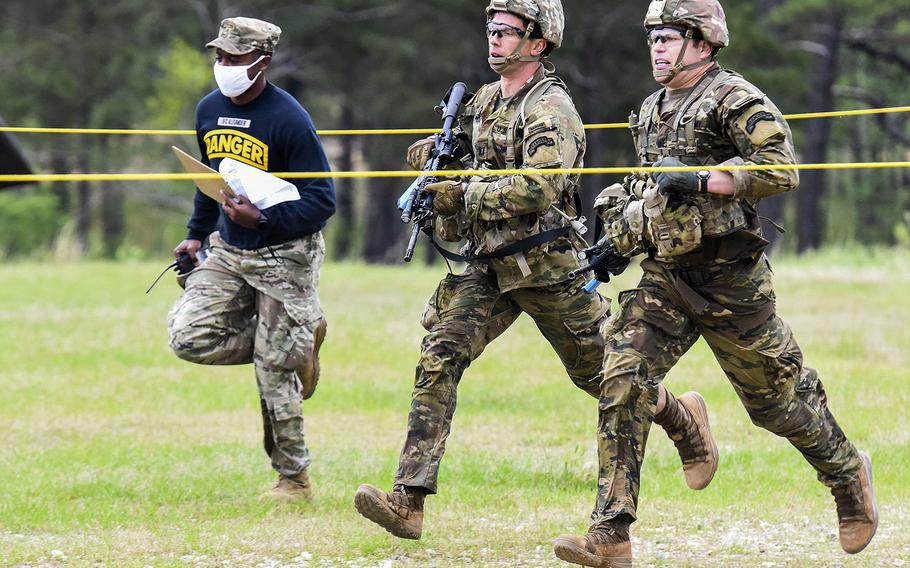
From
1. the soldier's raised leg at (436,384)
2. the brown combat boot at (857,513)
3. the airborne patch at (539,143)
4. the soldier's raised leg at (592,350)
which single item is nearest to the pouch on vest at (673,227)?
the airborne patch at (539,143)

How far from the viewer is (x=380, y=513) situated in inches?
239

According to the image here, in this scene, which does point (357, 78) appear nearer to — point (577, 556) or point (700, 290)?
point (700, 290)

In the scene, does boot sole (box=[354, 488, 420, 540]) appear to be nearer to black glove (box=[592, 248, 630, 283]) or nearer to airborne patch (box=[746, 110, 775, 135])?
black glove (box=[592, 248, 630, 283])

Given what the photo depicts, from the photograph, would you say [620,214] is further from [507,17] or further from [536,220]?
[507,17]

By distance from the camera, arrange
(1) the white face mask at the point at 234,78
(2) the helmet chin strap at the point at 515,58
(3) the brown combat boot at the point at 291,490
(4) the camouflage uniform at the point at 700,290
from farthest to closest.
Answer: (3) the brown combat boot at the point at 291,490, (1) the white face mask at the point at 234,78, (2) the helmet chin strap at the point at 515,58, (4) the camouflage uniform at the point at 700,290

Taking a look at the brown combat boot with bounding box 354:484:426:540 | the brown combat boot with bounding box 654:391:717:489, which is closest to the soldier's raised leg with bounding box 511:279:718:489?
the brown combat boot with bounding box 654:391:717:489

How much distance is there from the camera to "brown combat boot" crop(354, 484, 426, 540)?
604 cm

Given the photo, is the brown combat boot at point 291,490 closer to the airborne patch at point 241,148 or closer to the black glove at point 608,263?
the airborne patch at point 241,148

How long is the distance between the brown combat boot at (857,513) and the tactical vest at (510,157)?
5.77 feet

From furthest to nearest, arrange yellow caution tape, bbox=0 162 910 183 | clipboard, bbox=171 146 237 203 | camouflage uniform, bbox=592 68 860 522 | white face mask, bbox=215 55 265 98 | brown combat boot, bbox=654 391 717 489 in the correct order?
white face mask, bbox=215 55 265 98 < clipboard, bbox=171 146 237 203 < brown combat boot, bbox=654 391 717 489 < camouflage uniform, bbox=592 68 860 522 < yellow caution tape, bbox=0 162 910 183

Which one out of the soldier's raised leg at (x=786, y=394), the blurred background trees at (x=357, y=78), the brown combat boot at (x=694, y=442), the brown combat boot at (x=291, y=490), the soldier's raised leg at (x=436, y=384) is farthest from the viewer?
the blurred background trees at (x=357, y=78)

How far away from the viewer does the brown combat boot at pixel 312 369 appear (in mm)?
7625

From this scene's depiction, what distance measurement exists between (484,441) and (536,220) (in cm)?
349

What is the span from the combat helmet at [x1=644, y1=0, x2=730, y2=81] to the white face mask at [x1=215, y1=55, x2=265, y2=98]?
7.40 ft
